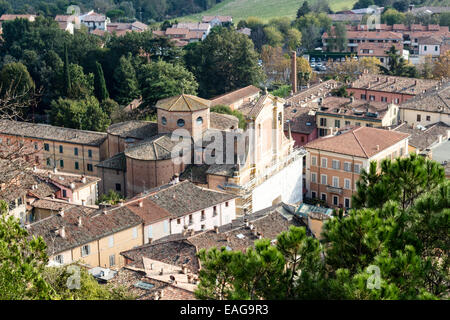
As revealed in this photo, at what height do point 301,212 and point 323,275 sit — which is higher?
point 323,275

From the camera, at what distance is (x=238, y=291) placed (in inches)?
476

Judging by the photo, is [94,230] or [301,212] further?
[301,212]

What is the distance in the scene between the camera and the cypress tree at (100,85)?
Result: 181 ft

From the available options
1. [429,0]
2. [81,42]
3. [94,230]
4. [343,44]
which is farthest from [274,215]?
[429,0]

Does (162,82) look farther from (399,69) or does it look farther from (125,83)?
(399,69)

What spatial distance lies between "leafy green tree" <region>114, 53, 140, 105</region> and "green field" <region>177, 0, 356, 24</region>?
209ft

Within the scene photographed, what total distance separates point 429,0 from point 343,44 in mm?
34672

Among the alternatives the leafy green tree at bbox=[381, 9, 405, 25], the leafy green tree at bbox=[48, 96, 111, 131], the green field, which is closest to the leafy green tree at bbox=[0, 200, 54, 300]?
the leafy green tree at bbox=[48, 96, 111, 131]

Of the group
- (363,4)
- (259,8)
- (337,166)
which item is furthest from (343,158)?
(259,8)

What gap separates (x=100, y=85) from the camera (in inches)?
2188

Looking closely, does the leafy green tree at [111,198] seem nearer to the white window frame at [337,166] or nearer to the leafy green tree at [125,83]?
the white window frame at [337,166]

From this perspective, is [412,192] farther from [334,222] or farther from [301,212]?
[301,212]

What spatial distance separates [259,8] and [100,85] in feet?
259

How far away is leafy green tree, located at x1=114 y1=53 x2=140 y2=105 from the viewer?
56.6m
